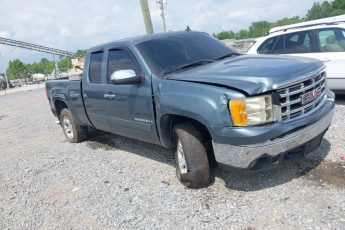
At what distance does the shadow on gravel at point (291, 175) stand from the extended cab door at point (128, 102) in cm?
115

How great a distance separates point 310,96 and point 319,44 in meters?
3.90

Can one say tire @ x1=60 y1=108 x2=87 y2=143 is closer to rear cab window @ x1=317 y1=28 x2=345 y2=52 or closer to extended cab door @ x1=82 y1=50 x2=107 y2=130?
extended cab door @ x1=82 y1=50 x2=107 y2=130

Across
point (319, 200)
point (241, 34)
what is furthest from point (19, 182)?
point (241, 34)

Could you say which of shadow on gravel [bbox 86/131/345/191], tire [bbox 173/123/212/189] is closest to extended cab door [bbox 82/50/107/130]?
tire [bbox 173/123/212/189]

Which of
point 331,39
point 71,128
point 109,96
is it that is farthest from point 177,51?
point 331,39

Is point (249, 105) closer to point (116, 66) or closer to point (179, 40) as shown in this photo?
point (179, 40)

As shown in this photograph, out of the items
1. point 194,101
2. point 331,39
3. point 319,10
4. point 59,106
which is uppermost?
point 319,10

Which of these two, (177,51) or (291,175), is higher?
(177,51)

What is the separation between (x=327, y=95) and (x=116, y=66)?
9.51ft

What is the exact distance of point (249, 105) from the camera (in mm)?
3576

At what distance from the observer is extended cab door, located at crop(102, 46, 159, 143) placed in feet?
15.5

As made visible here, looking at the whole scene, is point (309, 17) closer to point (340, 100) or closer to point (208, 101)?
point (340, 100)

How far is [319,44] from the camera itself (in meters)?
7.39

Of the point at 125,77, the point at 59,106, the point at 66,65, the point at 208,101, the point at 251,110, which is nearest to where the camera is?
the point at 251,110
